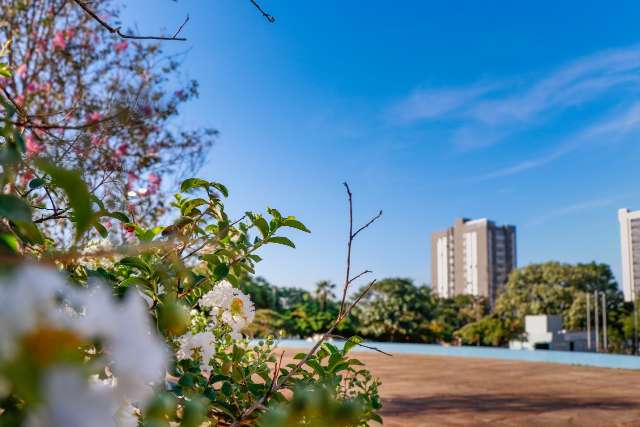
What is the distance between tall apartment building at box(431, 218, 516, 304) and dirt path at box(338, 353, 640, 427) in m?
58.6

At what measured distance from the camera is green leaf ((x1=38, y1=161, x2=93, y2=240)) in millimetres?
267

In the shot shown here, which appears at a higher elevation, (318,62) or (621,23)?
(621,23)

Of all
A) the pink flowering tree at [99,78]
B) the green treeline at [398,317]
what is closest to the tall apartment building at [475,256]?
the green treeline at [398,317]

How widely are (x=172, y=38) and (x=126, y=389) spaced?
3.44 feet

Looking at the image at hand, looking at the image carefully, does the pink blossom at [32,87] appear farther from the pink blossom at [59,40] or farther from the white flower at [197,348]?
the white flower at [197,348]

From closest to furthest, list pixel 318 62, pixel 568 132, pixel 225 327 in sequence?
pixel 225 327 → pixel 318 62 → pixel 568 132

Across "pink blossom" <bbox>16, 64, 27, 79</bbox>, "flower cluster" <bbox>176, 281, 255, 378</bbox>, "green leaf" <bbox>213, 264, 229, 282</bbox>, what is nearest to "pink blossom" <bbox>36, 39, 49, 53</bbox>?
"pink blossom" <bbox>16, 64, 27, 79</bbox>

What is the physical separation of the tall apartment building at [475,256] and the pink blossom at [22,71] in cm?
6296

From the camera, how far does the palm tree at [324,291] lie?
22.3 meters

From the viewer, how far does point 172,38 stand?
45.4 inches

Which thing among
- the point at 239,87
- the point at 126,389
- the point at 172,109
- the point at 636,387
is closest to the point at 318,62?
the point at 239,87

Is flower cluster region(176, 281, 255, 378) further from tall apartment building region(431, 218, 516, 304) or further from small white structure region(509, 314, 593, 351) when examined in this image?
tall apartment building region(431, 218, 516, 304)

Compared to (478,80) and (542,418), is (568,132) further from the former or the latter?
(542,418)

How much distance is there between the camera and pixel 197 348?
1190mm
